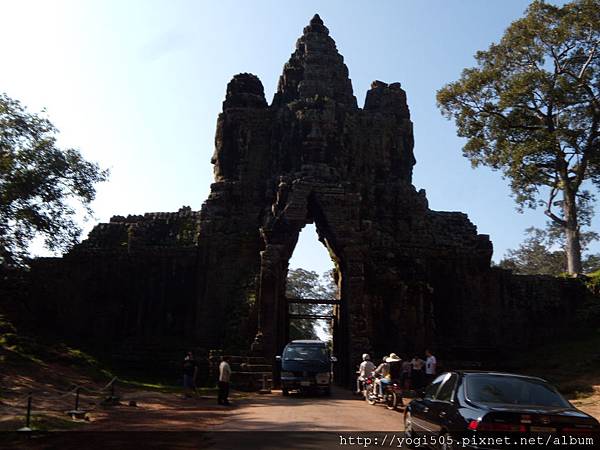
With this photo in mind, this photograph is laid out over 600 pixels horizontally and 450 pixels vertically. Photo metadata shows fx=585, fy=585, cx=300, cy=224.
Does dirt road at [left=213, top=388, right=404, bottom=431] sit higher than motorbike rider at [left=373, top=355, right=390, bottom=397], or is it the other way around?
motorbike rider at [left=373, top=355, right=390, bottom=397]

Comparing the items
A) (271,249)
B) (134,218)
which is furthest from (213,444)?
(134,218)

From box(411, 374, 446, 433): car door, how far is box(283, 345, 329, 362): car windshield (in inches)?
447

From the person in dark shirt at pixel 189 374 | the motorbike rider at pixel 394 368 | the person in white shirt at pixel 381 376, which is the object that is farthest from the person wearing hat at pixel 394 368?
the person in dark shirt at pixel 189 374

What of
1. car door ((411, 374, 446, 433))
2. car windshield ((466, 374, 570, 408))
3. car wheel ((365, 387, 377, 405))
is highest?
car windshield ((466, 374, 570, 408))

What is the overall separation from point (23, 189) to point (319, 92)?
18094mm

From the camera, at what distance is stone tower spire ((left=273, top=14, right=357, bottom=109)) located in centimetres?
3394

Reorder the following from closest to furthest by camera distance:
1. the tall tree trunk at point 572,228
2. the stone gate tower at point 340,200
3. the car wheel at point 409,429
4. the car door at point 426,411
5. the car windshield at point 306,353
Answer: the car door at point 426,411, the car wheel at point 409,429, the car windshield at point 306,353, the stone gate tower at point 340,200, the tall tree trunk at point 572,228

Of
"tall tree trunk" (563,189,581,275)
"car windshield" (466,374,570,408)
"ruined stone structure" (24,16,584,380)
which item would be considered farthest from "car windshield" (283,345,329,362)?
"tall tree trunk" (563,189,581,275)

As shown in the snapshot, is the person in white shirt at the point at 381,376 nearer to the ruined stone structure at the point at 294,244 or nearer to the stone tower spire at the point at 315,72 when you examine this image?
the ruined stone structure at the point at 294,244

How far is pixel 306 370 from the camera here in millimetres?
19750

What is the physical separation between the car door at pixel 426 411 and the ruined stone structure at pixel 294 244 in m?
18.1

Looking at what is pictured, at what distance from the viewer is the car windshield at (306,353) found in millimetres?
20297

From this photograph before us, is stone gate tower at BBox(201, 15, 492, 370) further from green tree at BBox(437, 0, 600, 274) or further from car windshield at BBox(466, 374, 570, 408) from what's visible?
car windshield at BBox(466, 374, 570, 408)

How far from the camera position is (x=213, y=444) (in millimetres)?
9617
